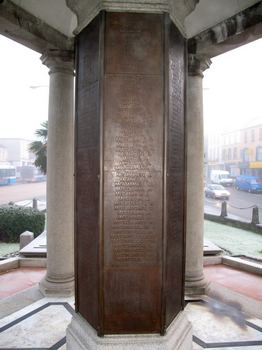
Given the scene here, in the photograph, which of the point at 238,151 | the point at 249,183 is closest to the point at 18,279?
the point at 249,183

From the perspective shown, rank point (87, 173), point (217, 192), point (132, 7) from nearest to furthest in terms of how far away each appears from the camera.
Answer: point (132, 7), point (87, 173), point (217, 192)

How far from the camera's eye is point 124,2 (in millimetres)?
3217

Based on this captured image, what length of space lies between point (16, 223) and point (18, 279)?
663cm

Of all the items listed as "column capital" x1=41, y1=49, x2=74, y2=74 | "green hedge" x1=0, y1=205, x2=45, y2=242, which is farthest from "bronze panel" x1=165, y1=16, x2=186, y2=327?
"green hedge" x1=0, y1=205, x2=45, y2=242

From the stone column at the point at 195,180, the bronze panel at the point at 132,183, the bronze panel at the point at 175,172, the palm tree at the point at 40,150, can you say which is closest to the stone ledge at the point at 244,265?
the stone column at the point at 195,180

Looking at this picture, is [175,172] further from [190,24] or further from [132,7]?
[190,24]

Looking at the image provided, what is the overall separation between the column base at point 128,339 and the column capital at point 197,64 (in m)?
4.22

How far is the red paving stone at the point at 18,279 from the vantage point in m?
6.11

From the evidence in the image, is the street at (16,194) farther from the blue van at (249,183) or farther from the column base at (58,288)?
the column base at (58,288)

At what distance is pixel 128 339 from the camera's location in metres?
3.24

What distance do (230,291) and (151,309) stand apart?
323 cm

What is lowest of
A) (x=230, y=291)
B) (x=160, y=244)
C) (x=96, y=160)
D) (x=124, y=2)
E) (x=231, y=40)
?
(x=230, y=291)

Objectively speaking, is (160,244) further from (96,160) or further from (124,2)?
(124,2)

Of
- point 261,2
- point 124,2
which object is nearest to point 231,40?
point 261,2
